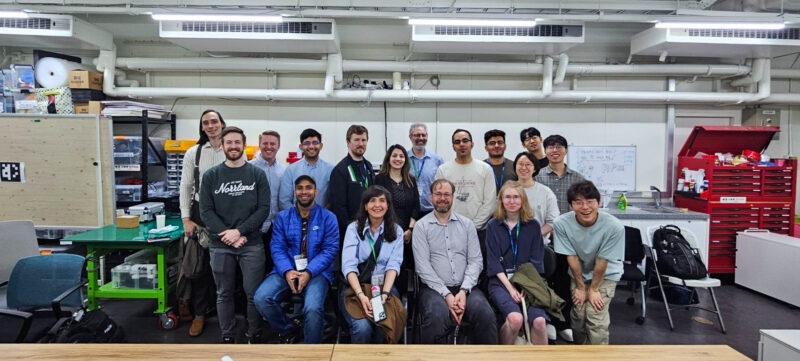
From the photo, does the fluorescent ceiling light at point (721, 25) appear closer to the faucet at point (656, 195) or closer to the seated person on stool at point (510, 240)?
the faucet at point (656, 195)

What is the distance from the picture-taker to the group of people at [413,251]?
251 cm

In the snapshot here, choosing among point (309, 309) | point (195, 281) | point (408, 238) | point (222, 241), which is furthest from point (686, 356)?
point (195, 281)

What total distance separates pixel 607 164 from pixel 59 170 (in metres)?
6.20

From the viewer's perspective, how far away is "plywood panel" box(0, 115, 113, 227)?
426cm

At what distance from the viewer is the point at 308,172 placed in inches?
128

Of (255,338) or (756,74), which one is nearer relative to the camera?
(255,338)

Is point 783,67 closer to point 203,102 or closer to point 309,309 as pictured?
point 309,309

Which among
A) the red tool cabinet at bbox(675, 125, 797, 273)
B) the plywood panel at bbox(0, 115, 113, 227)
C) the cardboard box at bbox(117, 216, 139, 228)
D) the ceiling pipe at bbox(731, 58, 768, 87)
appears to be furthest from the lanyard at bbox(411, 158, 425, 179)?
the ceiling pipe at bbox(731, 58, 768, 87)

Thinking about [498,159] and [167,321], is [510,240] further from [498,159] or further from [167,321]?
[167,321]

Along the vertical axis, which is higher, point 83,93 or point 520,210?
point 83,93

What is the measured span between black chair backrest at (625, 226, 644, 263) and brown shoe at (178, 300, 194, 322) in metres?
3.91

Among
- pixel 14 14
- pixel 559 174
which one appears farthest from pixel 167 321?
pixel 559 174

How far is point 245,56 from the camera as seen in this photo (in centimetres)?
498

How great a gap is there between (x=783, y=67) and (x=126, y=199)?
8116mm
